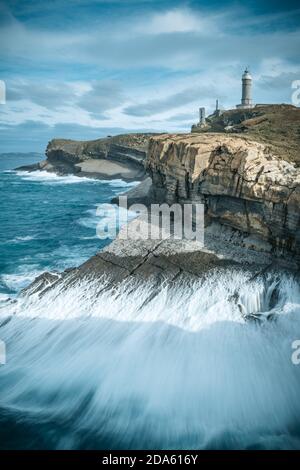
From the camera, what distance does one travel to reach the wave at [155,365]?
1205 centimetres

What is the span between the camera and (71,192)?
58.9 metres

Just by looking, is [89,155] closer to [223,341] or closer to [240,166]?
[240,166]

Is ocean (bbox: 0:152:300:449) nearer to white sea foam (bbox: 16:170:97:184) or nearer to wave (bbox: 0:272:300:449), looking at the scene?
wave (bbox: 0:272:300:449)

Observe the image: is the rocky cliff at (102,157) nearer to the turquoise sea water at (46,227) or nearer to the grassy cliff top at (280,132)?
the turquoise sea water at (46,227)

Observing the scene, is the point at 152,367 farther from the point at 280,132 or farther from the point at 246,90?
the point at 246,90

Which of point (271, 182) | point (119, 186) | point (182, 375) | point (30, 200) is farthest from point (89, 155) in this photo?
point (182, 375)

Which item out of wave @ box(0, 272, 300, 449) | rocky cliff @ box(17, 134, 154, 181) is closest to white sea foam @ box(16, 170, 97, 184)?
rocky cliff @ box(17, 134, 154, 181)

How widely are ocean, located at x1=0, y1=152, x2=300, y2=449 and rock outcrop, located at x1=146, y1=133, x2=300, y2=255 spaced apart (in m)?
3.19

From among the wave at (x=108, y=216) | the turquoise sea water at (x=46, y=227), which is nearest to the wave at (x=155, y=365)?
the turquoise sea water at (x=46, y=227)

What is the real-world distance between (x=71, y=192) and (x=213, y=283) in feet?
149

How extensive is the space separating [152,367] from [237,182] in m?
11.9

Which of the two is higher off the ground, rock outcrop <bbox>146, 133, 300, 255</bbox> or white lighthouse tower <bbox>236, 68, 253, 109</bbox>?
white lighthouse tower <bbox>236, 68, 253, 109</bbox>

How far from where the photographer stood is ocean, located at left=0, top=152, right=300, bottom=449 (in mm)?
11977

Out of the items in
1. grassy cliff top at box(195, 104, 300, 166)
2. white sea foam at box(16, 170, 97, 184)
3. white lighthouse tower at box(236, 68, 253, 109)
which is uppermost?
white lighthouse tower at box(236, 68, 253, 109)
